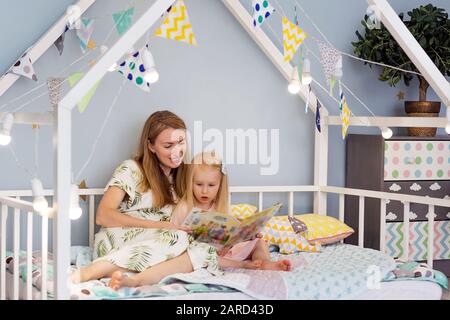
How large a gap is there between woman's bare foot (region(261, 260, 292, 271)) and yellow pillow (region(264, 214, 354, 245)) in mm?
308

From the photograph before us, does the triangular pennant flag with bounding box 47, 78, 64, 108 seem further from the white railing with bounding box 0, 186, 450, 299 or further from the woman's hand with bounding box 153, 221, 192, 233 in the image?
the woman's hand with bounding box 153, 221, 192, 233

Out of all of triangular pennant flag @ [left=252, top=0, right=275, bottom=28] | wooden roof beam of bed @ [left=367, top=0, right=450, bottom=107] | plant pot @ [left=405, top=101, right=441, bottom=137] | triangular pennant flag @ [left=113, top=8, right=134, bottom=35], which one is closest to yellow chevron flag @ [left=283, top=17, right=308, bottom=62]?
triangular pennant flag @ [left=252, top=0, right=275, bottom=28]

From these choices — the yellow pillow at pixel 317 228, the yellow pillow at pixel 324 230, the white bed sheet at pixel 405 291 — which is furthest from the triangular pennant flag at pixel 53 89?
the white bed sheet at pixel 405 291

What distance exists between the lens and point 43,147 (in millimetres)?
2695

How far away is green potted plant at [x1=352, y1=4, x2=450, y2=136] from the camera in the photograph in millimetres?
3133

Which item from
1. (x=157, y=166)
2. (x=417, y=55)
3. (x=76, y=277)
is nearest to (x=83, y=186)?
(x=157, y=166)

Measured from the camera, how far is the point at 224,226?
226 centimetres

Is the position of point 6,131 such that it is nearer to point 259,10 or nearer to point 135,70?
point 135,70

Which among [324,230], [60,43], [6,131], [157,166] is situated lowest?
[324,230]

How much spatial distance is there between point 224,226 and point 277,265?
0.86 feet

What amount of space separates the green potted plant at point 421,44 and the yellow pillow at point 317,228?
61cm
